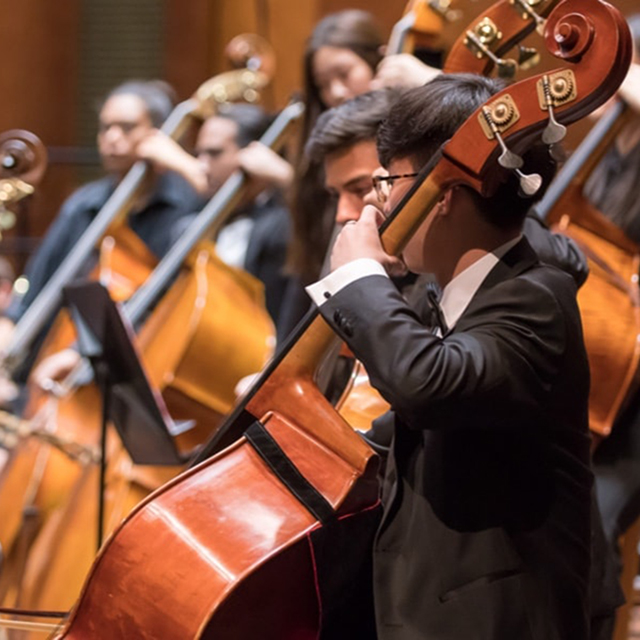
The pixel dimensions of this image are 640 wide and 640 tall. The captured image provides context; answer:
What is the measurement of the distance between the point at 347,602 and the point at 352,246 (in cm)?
43

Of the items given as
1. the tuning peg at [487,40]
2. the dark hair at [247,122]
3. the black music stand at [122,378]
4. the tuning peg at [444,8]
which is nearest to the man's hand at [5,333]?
the dark hair at [247,122]

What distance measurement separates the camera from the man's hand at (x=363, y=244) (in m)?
1.54

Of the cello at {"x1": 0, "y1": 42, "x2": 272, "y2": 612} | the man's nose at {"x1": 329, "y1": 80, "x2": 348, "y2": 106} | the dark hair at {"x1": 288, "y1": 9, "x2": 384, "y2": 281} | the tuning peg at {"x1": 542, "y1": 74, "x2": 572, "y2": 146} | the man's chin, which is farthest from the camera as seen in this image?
the man's chin

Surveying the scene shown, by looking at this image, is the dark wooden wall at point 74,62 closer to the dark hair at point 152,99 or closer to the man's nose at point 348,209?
the dark hair at point 152,99

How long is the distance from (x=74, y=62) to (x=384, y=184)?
4737 mm

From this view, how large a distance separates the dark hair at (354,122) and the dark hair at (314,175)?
0.29 metres

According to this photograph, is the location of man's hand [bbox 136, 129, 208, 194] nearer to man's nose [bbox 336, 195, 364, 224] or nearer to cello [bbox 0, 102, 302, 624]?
cello [bbox 0, 102, 302, 624]

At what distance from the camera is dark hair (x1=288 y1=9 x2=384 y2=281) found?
9.53 feet

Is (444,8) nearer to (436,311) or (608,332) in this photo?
(608,332)

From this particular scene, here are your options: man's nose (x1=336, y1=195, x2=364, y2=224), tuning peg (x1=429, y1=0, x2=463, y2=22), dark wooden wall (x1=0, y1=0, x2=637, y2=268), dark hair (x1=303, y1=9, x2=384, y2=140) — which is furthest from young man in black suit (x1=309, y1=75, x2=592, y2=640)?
dark wooden wall (x1=0, y1=0, x2=637, y2=268)

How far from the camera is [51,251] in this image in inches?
170

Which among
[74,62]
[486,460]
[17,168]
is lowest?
[74,62]

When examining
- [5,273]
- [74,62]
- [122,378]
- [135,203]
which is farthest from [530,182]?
[74,62]

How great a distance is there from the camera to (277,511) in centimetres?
156
